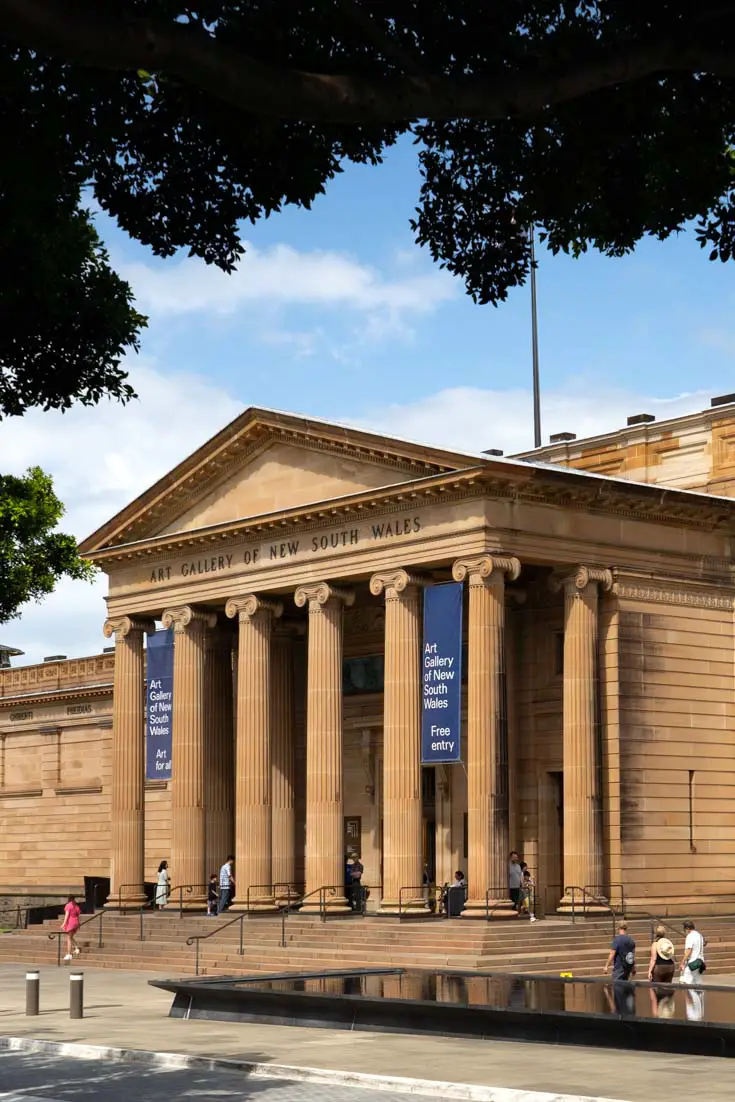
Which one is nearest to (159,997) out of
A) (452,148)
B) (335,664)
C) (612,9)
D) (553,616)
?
(335,664)

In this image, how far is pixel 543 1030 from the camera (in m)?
24.9

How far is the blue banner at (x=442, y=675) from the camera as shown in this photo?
39719 millimetres

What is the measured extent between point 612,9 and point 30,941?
36.9 metres

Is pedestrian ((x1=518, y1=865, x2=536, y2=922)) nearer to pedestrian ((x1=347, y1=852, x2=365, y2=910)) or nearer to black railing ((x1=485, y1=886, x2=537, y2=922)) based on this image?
black railing ((x1=485, y1=886, x2=537, y2=922))

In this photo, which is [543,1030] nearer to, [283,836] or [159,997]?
[159,997]

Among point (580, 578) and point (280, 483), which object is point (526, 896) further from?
point (280, 483)

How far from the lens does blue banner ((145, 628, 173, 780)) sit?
4841 cm

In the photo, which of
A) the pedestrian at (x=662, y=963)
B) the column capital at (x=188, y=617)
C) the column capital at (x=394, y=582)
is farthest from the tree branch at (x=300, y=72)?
the column capital at (x=188, y=617)

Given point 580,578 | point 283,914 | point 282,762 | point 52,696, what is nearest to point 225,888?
point 283,914

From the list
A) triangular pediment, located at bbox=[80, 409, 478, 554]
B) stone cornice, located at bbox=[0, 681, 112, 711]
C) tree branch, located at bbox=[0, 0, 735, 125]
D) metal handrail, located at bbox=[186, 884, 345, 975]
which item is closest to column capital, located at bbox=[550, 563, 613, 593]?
triangular pediment, located at bbox=[80, 409, 478, 554]

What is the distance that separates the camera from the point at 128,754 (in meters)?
50.5

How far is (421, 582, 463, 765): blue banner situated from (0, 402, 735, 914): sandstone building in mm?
413

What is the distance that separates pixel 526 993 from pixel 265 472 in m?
21.1

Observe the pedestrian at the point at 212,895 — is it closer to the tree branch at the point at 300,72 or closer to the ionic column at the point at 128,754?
the ionic column at the point at 128,754
